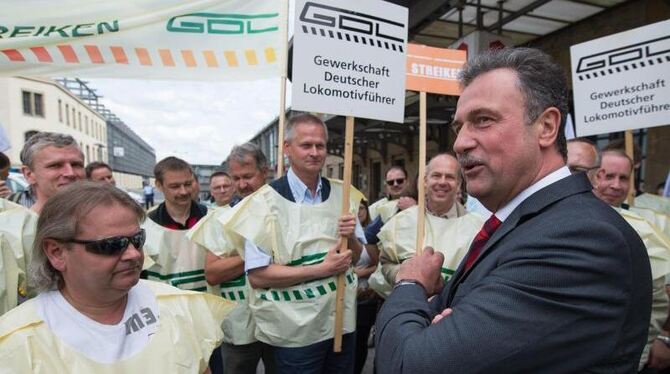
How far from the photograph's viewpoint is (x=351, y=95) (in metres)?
2.33

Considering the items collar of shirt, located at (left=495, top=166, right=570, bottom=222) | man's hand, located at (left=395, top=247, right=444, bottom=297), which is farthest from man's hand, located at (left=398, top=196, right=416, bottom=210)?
collar of shirt, located at (left=495, top=166, right=570, bottom=222)

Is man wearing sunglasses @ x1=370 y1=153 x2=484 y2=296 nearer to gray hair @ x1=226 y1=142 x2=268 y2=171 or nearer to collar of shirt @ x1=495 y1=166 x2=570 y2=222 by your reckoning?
collar of shirt @ x1=495 y1=166 x2=570 y2=222

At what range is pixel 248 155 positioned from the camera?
11.4 ft

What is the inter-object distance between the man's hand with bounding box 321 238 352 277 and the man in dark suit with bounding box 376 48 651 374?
0.97 meters

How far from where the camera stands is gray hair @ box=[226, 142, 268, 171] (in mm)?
3480

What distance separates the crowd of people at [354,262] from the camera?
90 centimetres

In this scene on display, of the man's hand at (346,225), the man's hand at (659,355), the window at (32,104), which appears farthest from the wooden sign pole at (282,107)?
the window at (32,104)

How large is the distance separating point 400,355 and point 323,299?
128cm

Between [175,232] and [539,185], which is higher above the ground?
[539,185]

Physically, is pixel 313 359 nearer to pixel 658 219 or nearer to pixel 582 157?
pixel 582 157

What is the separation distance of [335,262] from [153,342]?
100 centimetres

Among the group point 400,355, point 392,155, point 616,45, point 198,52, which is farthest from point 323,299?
point 392,155

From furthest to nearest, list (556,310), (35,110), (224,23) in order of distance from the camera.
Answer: (35,110), (224,23), (556,310)

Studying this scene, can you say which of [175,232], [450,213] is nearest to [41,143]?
[175,232]
